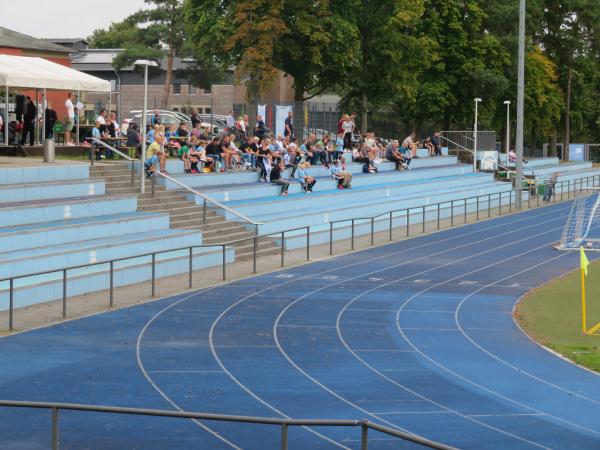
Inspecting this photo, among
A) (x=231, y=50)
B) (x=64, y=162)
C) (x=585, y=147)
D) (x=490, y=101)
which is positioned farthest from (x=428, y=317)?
(x=585, y=147)

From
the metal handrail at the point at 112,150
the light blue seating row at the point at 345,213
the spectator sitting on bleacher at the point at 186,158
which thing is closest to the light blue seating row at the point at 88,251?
the metal handrail at the point at 112,150

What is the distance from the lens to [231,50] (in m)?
51.1

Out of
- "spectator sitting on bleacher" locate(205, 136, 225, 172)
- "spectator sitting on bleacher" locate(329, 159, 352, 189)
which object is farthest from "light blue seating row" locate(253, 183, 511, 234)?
"spectator sitting on bleacher" locate(205, 136, 225, 172)

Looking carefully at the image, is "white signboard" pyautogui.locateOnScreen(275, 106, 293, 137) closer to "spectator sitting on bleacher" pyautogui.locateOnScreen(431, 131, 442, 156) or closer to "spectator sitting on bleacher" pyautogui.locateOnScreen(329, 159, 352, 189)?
"spectator sitting on bleacher" pyautogui.locateOnScreen(329, 159, 352, 189)

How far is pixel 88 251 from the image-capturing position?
24.7m

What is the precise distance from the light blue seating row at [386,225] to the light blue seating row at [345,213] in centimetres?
31

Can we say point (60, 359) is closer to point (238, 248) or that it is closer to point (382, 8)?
point (238, 248)

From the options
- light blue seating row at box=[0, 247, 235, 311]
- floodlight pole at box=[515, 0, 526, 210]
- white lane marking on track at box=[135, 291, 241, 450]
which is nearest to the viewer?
white lane marking on track at box=[135, 291, 241, 450]

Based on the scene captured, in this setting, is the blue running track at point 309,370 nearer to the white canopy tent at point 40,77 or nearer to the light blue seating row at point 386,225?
the light blue seating row at point 386,225

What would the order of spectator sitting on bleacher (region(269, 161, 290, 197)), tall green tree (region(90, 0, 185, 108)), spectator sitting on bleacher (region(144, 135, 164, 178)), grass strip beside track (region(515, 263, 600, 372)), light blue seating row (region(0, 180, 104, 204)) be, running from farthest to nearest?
1. tall green tree (region(90, 0, 185, 108))
2. spectator sitting on bleacher (region(269, 161, 290, 197))
3. spectator sitting on bleacher (region(144, 135, 164, 178))
4. light blue seating row (region(0, 180, 104, 204))
5. grass strip beside track (region(515, 263, 600, 372))

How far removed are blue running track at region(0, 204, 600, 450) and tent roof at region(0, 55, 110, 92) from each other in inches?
370

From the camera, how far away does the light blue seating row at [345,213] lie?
109 feet

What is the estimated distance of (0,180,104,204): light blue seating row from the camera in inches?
1067

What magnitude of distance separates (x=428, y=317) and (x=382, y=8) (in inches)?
1294
